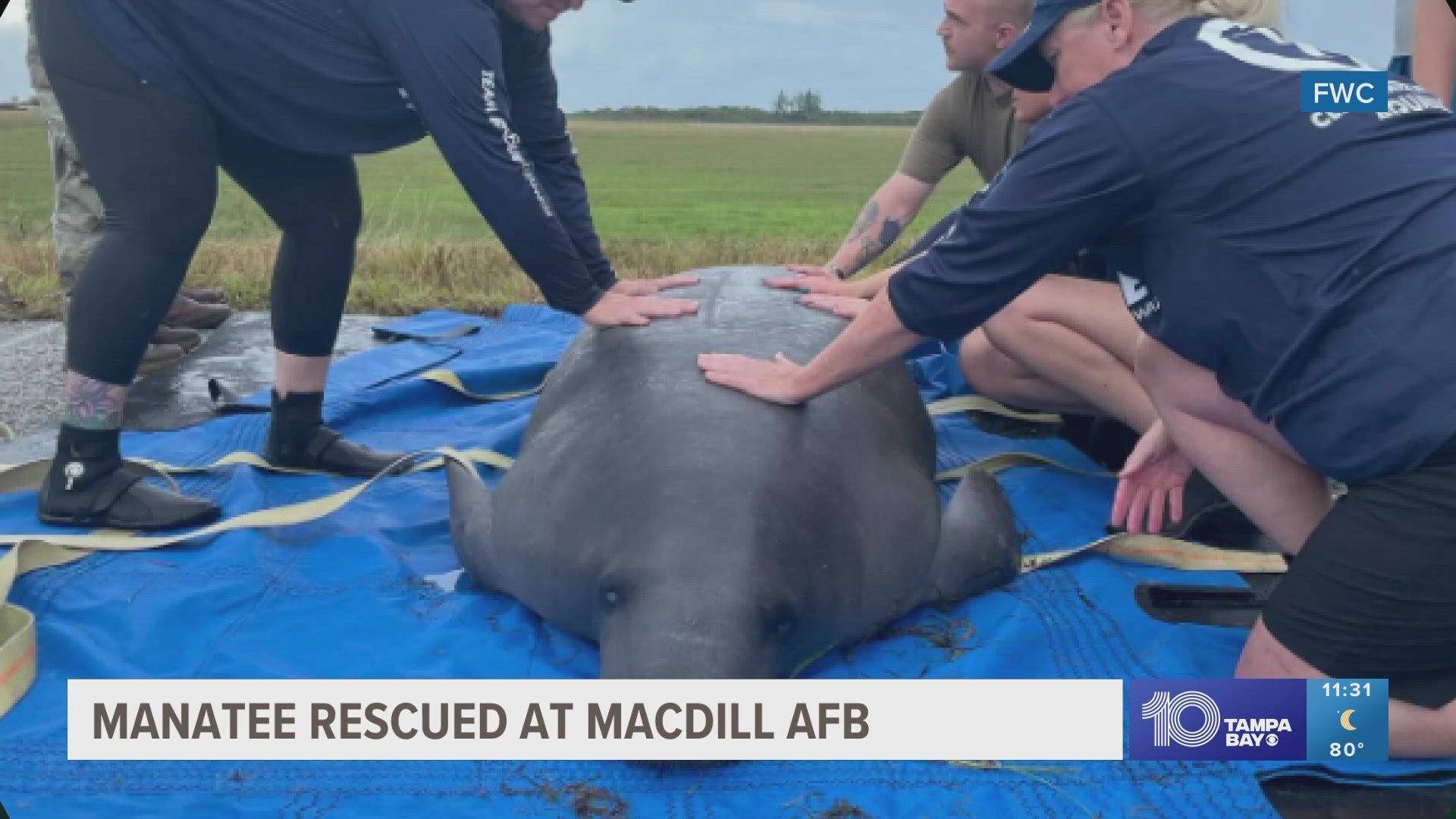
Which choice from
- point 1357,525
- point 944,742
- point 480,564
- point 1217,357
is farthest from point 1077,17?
point 480,564

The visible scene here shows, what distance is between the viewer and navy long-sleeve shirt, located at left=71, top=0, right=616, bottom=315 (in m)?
3.41

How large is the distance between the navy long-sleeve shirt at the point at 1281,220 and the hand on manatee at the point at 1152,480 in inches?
31.6

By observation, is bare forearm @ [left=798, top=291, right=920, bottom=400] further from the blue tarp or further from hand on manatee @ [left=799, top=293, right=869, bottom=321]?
hand on manatee @ [left=799, top=293, right=869, bottom=321]

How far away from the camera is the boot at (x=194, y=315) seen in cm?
655

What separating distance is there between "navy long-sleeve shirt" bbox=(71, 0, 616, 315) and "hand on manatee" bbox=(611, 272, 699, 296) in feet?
0.77

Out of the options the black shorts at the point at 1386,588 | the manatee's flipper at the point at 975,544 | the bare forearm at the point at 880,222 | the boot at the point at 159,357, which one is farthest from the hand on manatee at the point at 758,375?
the boot at the point at 159,357

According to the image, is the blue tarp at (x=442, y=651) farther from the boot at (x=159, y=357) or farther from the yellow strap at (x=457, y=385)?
the boot at (x=159, y=357)

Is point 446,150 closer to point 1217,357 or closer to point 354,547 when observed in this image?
point 354,547

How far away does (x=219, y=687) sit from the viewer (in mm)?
2793

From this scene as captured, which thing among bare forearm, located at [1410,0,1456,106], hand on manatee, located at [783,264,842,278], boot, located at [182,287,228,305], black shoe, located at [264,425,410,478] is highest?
bare forearm, located at [1410,0,1456,106]

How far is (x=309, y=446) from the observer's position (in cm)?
445

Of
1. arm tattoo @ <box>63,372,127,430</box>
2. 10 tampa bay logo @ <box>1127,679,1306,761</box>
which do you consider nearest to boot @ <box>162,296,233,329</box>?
arm tattoo @ <box>63,372,127,430</box>

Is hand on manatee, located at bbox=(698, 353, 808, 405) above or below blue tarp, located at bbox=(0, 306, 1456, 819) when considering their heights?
above

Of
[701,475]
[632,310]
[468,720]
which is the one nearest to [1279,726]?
[701,475]
